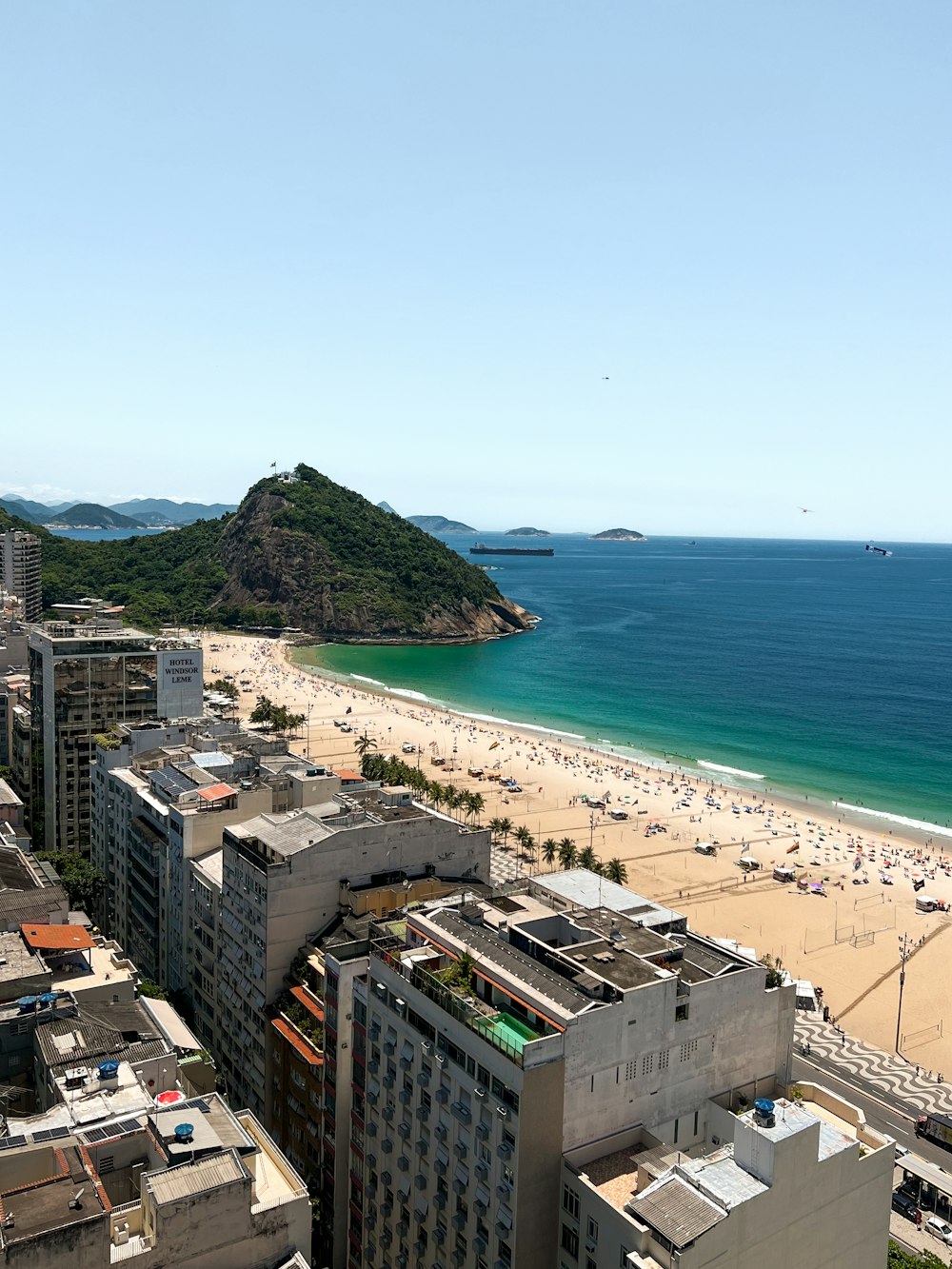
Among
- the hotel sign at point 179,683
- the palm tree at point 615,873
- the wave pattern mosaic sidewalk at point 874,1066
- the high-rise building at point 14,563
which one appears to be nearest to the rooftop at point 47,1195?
the wave pattern mosaic sidewalk at point 874,1066

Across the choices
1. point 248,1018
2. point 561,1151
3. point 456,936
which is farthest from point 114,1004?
point 561,1151

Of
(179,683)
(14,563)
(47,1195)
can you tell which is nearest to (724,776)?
(179,683)

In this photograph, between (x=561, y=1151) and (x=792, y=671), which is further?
(x=792, y=671)

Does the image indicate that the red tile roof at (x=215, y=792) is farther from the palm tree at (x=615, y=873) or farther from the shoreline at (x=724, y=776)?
the shoreline at (x=724, y=776)

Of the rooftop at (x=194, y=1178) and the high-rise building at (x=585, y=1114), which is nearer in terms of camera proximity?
the rooftop at (x=194, y=1178)

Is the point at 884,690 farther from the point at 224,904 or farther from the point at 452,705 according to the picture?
the point at 224,904

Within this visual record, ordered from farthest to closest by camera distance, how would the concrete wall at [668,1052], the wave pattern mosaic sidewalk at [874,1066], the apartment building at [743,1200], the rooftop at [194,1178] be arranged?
the wave pattern mosaic sidewalk at [874,1066] < the concrete wall at [668,1052] < the apartment building at [743,1200] < the rooftop at [194,1178]
